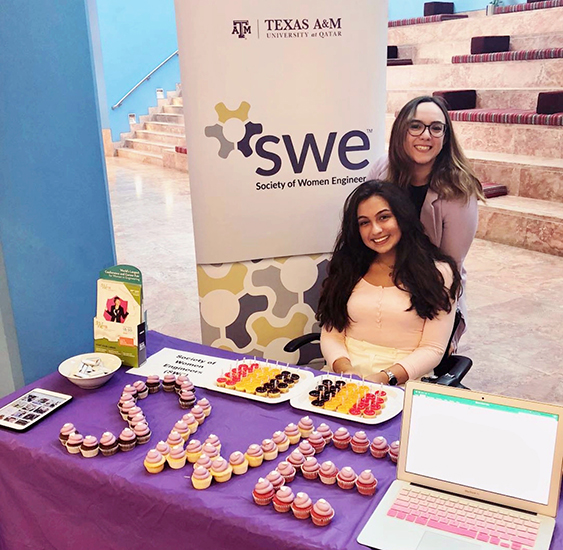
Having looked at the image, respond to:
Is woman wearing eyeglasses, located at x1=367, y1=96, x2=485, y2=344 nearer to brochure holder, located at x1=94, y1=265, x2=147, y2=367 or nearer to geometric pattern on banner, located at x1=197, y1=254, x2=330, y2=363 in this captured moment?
geometric pattern on banner, located at x1=197, y1=254, x2=330, y2=363

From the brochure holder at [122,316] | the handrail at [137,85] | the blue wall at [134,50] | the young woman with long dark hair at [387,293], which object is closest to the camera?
the brochure holder at [122,316]

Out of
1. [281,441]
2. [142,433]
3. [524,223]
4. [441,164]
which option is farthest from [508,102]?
[142,433]

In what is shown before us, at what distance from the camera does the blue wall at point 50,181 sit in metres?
2.10

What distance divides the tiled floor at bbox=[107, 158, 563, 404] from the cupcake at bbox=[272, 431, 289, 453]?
5.87ft

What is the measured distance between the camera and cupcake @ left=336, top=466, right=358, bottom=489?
1311 millimetres

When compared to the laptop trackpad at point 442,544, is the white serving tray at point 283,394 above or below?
above

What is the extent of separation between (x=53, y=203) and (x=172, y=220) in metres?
4.25

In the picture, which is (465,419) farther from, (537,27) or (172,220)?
(537,27)

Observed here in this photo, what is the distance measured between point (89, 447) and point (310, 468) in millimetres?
527

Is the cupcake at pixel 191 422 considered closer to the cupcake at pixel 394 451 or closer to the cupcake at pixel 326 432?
the cupcake at pixel 326 432

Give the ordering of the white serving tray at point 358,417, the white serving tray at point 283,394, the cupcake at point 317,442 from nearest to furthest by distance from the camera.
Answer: the cupcake at point 317,442
the white serving tray at point 358,417
the white serving tray at point 283,394

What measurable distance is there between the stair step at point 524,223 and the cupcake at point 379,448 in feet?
12.4

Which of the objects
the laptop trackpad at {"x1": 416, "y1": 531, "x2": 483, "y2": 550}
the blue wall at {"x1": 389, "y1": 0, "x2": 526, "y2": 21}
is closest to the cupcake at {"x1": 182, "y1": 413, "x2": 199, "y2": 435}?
the laptop trackpad at {"x1": 416, "y1": 531, "x2": 483, "y2": 550}

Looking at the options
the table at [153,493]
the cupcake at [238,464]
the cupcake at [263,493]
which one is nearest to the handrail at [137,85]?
the table at [153,493]
